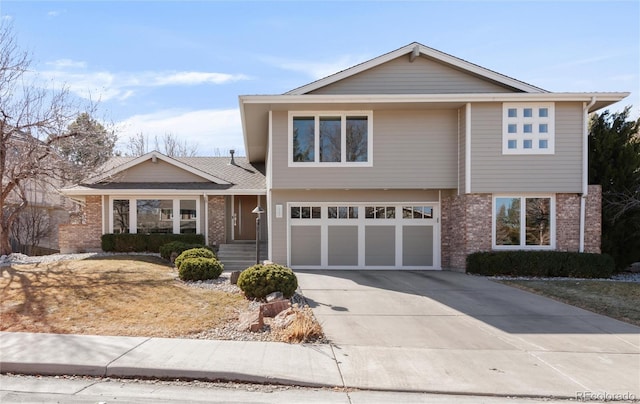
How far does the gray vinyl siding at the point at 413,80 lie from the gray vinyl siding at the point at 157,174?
8.23 m

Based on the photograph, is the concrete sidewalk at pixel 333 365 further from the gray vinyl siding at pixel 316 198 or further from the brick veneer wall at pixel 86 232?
the brick veneer wall at pixel 86 232

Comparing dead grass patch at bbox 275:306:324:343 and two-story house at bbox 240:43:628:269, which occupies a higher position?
two-story house at bbox 240:43:628:269

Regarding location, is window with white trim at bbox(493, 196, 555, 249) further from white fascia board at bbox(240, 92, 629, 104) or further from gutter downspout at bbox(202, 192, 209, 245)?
gutter downspout at bbox(202, 192, 209, 245)

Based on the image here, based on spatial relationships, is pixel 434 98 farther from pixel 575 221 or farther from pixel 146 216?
pixel 146 216

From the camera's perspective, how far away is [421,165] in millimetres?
13648

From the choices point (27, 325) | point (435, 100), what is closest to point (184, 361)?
point (27, 325)

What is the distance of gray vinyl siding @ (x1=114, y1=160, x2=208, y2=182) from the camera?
17.7m

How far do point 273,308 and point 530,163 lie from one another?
10077 millimetres

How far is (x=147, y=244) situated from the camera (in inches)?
647

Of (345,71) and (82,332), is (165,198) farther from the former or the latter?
(82,332)

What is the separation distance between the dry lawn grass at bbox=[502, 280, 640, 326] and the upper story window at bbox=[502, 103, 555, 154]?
433cm

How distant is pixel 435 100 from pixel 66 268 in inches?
507

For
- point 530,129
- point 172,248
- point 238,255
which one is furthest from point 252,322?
point 530,129

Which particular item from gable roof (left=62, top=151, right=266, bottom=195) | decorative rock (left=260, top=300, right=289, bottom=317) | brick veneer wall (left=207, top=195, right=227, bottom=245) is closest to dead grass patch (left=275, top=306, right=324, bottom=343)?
decorative rock (left=260, top=300, right=289, bottom=317)
